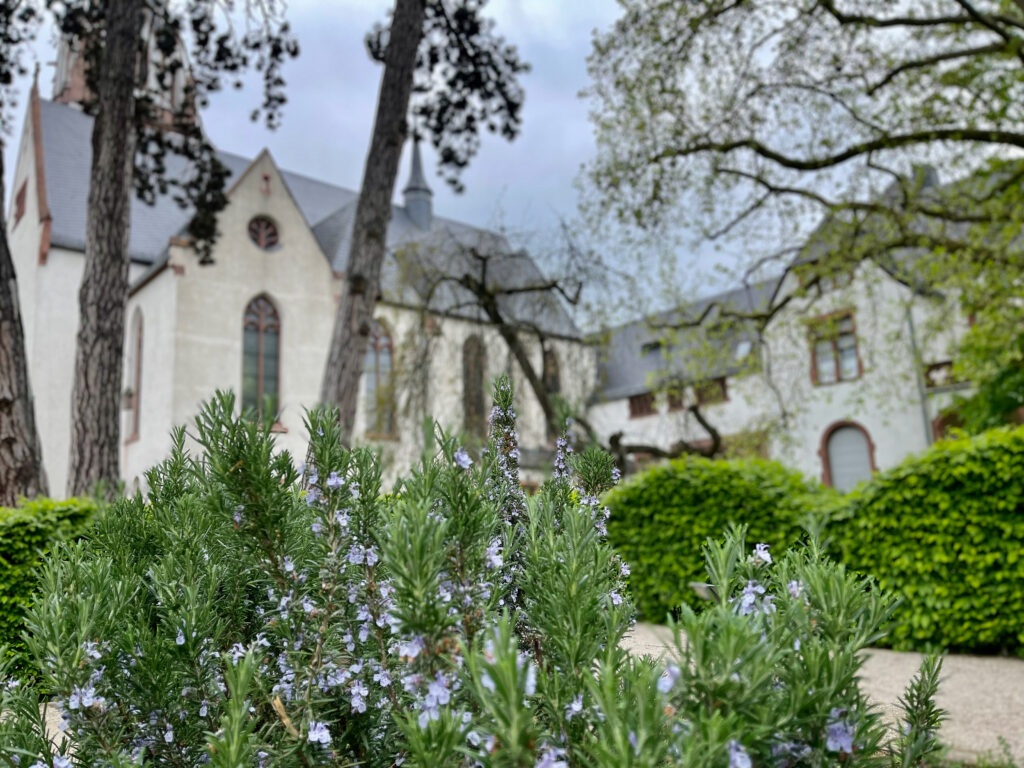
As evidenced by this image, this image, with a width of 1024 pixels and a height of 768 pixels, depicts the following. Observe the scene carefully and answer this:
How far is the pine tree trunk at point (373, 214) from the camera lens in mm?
10266

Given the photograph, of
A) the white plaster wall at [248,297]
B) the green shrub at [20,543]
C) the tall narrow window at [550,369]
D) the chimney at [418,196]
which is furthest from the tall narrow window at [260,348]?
the green shrub at [20,543]

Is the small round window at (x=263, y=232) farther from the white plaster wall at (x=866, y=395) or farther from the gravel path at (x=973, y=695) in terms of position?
the gravel path at (x=973, y=695)

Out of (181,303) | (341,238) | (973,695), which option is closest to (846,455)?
(341,238)

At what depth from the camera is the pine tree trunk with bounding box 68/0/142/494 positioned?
7949 mm

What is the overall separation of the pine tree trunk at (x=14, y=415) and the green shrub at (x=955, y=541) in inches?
294

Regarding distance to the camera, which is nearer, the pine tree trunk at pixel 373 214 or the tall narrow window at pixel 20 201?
the pine tree trunk at pixel 373 214

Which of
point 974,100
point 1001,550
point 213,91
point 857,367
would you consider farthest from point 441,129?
point 857,367

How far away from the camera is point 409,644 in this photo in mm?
948

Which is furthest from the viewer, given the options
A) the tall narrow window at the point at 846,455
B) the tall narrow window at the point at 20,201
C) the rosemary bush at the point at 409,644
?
the tall narrow window at the point at 20,201

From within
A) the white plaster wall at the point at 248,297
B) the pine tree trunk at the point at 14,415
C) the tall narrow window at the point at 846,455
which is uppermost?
the white plaster wall at the point at 248,297

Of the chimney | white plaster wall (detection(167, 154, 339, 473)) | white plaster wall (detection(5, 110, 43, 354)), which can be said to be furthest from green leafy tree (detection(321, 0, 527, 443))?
the chimney

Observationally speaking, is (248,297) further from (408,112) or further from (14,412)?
(14,412)

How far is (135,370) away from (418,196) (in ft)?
65.1

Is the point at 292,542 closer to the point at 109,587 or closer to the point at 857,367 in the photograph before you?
the point at 109,587
